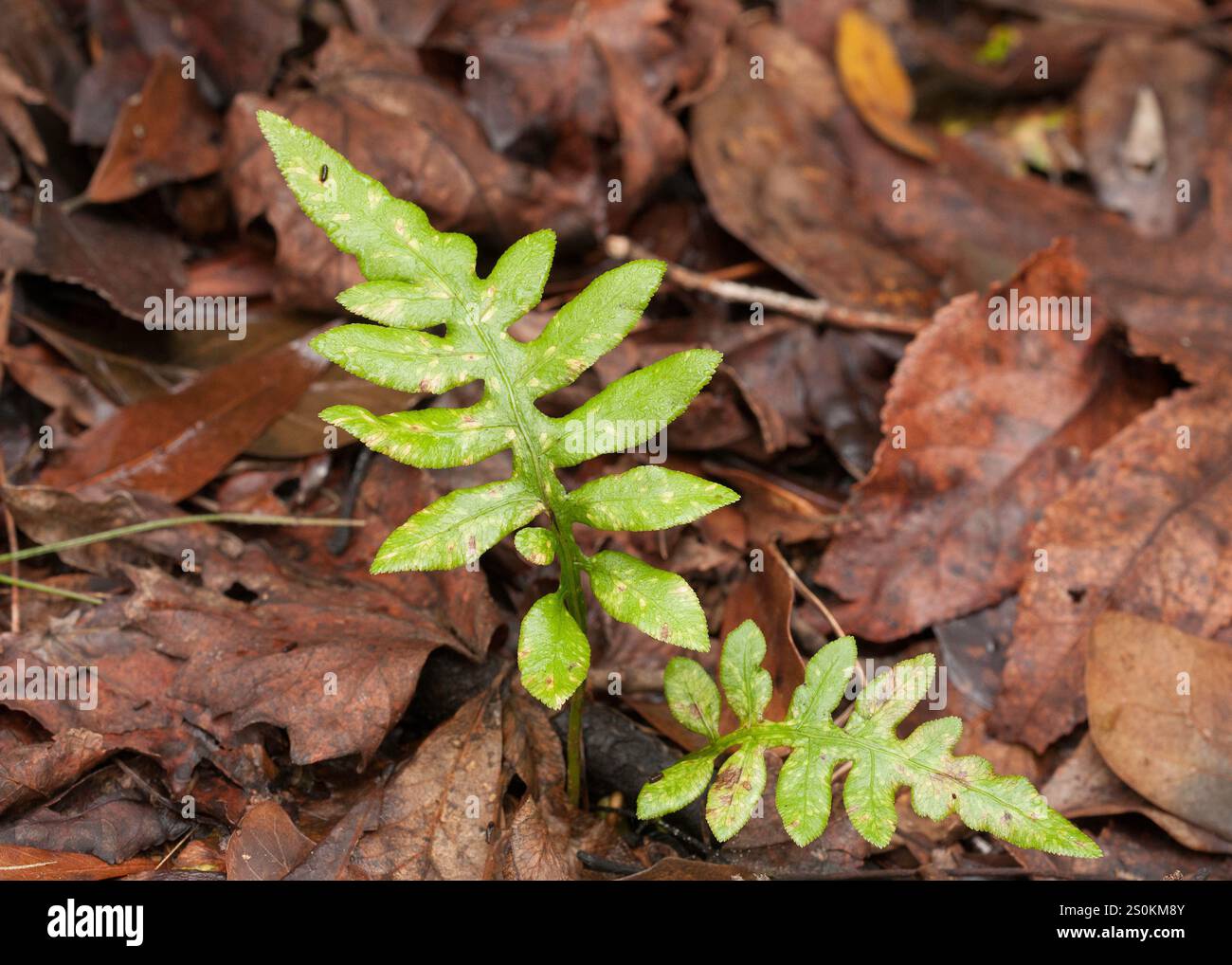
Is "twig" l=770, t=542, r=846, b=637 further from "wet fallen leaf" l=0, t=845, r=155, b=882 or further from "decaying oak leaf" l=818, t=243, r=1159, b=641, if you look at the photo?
"wet fallen leaf" l=0, t=845, r=155, b=882

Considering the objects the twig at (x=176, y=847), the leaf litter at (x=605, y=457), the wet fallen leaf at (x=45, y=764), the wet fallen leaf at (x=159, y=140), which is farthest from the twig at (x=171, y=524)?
the wet fallen leaf at (x=159, y=140)

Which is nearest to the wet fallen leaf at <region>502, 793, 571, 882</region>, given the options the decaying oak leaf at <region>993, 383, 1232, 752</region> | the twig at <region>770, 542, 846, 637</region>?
the twig at <region>770, 542, 846, 637</region>

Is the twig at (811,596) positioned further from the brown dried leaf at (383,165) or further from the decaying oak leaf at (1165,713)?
the brown dried leaf at (383,165)

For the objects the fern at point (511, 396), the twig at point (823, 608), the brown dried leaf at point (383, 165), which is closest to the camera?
the fern at point (511, 396)
